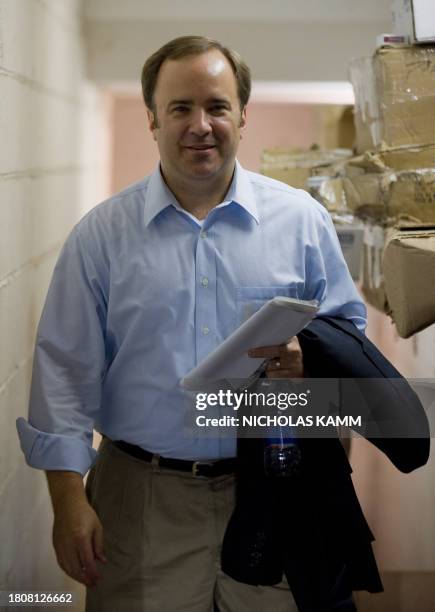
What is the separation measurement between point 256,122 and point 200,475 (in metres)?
4.03

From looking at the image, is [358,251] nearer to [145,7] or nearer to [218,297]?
[218,297]

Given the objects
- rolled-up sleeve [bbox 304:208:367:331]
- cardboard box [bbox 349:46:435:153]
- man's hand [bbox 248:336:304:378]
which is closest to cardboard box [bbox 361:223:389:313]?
cardboard box [bbox 349:46:435:153]

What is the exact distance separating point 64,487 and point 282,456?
395 mm

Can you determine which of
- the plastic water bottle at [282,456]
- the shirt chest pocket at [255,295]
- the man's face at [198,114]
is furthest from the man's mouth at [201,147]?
the plastic water bottle at [282,456]

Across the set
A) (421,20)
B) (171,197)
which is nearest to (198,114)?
(171,197)

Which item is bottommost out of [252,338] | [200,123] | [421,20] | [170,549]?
[170,549]

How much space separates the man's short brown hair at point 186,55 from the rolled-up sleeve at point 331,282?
1.00ft

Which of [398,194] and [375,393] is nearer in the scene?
[375,393]

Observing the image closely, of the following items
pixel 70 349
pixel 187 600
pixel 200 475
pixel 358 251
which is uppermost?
pixel 358 251

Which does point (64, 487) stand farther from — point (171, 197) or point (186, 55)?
point (186, 55)

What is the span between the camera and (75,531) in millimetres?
1476

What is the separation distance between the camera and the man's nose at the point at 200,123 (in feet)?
4.81

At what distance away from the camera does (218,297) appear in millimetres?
1537

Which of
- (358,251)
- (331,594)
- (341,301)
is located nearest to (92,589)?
(331,594)
